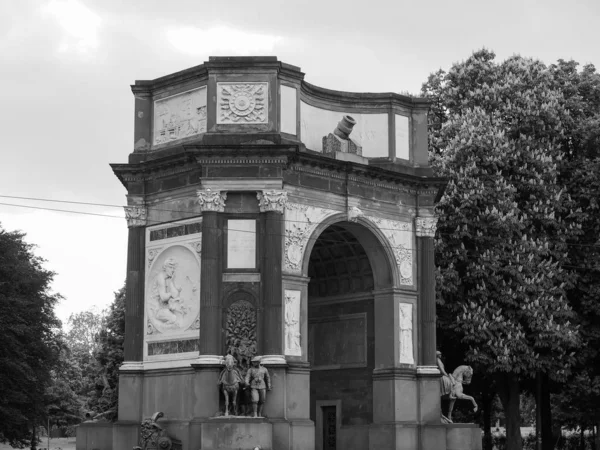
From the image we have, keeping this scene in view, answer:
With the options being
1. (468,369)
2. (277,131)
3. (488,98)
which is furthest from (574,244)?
(277,131)

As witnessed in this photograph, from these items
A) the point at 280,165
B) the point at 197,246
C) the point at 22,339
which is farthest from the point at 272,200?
the point at 22,339

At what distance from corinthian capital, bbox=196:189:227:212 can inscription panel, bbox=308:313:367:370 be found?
709cm

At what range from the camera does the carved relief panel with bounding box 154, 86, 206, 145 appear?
104ft

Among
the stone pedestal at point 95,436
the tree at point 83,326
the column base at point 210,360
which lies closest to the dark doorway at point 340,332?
the column base at point 210,360

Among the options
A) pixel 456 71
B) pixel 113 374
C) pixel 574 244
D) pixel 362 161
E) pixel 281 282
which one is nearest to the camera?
pixel 281 282

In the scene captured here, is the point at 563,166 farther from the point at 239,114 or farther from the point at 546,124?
the point at 239,114

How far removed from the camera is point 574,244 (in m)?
41.2

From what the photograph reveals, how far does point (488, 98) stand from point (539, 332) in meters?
9.61

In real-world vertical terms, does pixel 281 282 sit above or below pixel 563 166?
below

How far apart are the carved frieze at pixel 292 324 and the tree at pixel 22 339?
17422 mm

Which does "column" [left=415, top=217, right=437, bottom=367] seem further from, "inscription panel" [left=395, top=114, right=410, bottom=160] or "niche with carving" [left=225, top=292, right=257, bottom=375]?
"niche with carving" [left=225, top=292, right=257, bottom=375]

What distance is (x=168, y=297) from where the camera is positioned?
3142 cm

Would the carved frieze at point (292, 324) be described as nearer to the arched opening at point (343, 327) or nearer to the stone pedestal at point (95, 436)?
the arched opening at point (343, 327)

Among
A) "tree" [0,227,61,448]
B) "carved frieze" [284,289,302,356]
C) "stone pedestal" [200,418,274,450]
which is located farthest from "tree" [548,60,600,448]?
"tree" [0,227,61,448]
